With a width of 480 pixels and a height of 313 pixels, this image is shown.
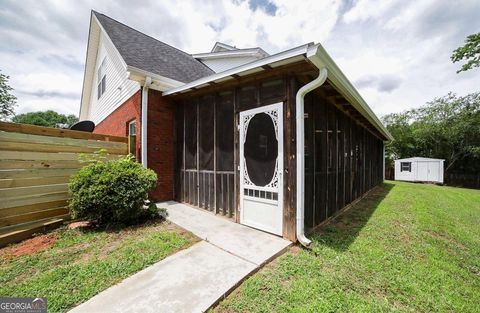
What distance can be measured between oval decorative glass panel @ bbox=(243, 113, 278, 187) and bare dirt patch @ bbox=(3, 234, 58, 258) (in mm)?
3597

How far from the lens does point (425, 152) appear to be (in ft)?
74.7

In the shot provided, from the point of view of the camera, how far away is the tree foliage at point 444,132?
19.2m

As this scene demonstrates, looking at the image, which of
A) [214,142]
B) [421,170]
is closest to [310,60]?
[214,142]

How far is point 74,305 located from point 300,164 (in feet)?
10.6

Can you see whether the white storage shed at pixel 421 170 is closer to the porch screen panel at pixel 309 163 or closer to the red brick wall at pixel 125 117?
the porch screen panel at pixel 309 163

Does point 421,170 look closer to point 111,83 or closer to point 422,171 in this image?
point 422,171

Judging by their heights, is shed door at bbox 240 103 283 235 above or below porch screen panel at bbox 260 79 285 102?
below

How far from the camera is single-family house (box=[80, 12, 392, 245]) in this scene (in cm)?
339

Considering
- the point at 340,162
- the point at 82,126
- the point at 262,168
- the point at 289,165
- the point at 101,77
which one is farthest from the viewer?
the point at 101,77

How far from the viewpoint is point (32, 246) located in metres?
3.28

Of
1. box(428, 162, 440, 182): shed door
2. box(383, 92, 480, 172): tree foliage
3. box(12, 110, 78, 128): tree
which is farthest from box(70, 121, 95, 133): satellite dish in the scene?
box(12, 110, 78, 128): tree

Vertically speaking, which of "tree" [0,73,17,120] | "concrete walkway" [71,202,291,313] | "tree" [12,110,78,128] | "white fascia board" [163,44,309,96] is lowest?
"concrete walkway" [71,202,291,313]

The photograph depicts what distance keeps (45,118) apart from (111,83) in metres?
49.0

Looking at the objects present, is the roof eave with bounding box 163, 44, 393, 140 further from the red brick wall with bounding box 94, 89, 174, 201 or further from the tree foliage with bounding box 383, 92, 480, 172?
the tree foliage with bounding box 383, 92, 480, 172
